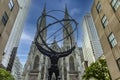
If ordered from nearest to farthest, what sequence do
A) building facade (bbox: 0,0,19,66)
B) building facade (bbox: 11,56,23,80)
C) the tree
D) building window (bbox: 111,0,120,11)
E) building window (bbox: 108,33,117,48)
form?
building window (bbox: 111,0,120,11)
building window (bbox: 108,33,117,48)
building facade (bbox: 0,0,19,66)
the tree
building facade (bbox: 11,56,23,80)

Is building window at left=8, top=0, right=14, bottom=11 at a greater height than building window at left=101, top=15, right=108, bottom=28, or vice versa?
building window at left=8, top=0, right=14, bottom=11

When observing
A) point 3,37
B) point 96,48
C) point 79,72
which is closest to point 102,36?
point 3,37

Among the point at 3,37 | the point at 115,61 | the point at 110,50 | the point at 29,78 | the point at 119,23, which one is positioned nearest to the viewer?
the point at 119,23

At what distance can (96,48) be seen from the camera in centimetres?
9075

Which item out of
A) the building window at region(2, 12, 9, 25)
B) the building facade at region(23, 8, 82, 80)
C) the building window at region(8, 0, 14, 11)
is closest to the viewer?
the building window at region(2, 12, 9, 25)

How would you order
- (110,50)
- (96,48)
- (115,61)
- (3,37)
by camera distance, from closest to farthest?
1. (115,61)
2. (110,50)
3. (3,37)
4. (96,48)

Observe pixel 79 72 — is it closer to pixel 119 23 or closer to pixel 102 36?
pixel 102 36

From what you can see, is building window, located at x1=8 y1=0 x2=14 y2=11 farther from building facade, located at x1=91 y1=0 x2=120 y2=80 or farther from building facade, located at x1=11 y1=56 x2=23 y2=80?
building facade, located at x1=11 y1=56 x2=23 y2=80

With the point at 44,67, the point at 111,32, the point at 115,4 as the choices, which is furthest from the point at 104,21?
the point at 44,67

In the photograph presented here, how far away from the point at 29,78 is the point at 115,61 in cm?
4053

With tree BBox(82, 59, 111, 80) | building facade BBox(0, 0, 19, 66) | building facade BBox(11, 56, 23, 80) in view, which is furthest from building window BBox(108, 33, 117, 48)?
building facade BBox(11, 56, 23, 80)

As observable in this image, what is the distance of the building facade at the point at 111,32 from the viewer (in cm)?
1723

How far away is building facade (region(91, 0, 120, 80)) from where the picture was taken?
17.2 meters

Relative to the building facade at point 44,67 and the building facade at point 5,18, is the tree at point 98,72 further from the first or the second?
the building facade at point 44,67
